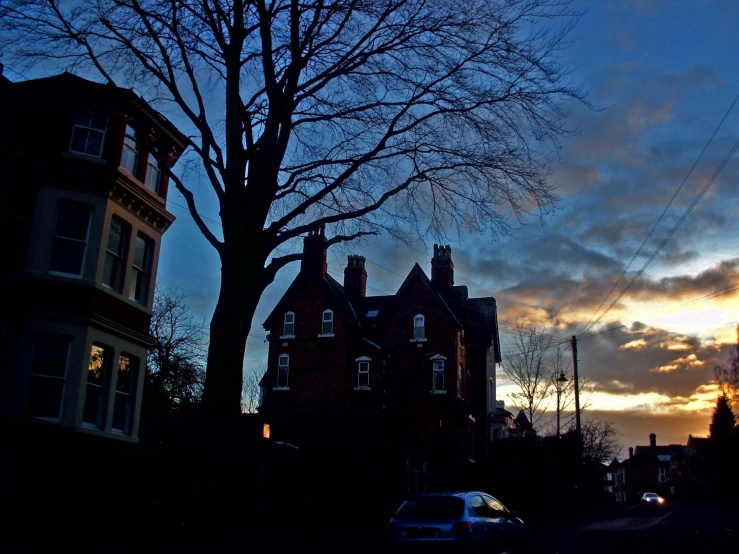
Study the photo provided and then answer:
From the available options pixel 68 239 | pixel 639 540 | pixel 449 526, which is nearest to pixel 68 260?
pixel 68 239

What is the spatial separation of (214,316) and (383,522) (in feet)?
30.7

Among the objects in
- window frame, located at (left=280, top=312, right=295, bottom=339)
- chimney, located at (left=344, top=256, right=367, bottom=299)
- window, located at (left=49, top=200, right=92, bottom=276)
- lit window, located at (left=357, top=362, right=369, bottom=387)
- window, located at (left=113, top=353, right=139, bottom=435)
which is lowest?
window, located at (left=113, top=353, right=139, bottom=435)

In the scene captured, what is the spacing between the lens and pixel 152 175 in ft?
77.8

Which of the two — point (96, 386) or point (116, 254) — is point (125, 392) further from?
point (116, 254)

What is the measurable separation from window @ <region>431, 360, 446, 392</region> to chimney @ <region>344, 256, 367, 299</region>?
7411mm

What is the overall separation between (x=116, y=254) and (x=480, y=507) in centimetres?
1329

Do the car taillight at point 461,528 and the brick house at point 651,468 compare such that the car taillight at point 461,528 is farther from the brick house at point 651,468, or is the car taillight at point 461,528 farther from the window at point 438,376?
A: the brick house at point 651,468

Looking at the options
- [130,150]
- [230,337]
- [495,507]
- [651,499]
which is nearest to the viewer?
[230,337]

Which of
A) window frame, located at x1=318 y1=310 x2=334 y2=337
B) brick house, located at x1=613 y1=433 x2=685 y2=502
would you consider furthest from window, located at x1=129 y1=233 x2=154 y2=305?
brick house, located at x1=613 y1=433 x2=685 y2=502

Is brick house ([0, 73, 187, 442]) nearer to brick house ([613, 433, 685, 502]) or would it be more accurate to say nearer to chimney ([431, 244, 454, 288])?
chimney ([431, 244, 454, 288])

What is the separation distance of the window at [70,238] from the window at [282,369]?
2362 centimetres

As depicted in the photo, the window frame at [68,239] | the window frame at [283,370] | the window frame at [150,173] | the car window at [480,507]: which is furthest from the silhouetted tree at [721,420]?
the window frame at [68,239]

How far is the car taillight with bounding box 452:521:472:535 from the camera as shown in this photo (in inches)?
501

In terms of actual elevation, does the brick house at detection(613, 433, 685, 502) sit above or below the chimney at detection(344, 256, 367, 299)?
below
